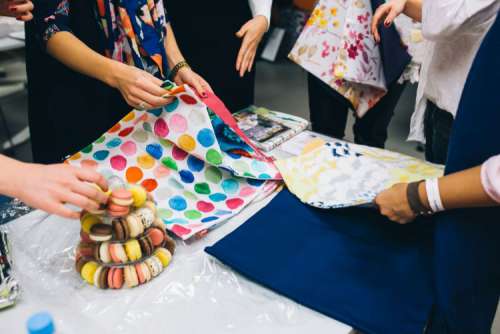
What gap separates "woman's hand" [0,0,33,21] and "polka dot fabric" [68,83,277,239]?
32 cm

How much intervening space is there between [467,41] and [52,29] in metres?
0.99

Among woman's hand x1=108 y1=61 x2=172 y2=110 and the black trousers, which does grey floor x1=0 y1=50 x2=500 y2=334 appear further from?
woman's hand x1=108 y1=61 x2=172 y2=110

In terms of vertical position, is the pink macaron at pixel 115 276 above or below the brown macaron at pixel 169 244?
above

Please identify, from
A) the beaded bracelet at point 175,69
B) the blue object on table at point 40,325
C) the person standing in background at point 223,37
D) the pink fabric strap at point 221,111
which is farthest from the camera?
the person standing in background at point 223,37

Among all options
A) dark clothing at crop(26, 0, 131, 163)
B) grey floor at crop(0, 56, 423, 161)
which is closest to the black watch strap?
dark clothing at crop(26, 0, 131, 163)

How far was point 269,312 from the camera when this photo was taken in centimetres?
72

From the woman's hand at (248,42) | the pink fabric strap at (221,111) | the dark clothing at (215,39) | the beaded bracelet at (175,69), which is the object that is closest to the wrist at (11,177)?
the pink fabric strap at (221,111)

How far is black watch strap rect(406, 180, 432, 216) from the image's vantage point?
79 centimetres

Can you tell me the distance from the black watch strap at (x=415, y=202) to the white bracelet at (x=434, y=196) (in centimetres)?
2

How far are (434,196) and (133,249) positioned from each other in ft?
1.81

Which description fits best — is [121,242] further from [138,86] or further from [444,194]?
[444,194]

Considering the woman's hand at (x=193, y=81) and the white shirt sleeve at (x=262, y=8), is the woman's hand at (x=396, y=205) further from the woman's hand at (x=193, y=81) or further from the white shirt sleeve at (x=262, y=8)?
the white shirt sleeve at (x=262, y=8)

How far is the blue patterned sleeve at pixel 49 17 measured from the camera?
100 cm

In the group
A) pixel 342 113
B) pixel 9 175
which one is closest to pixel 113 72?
pixel 9 175
